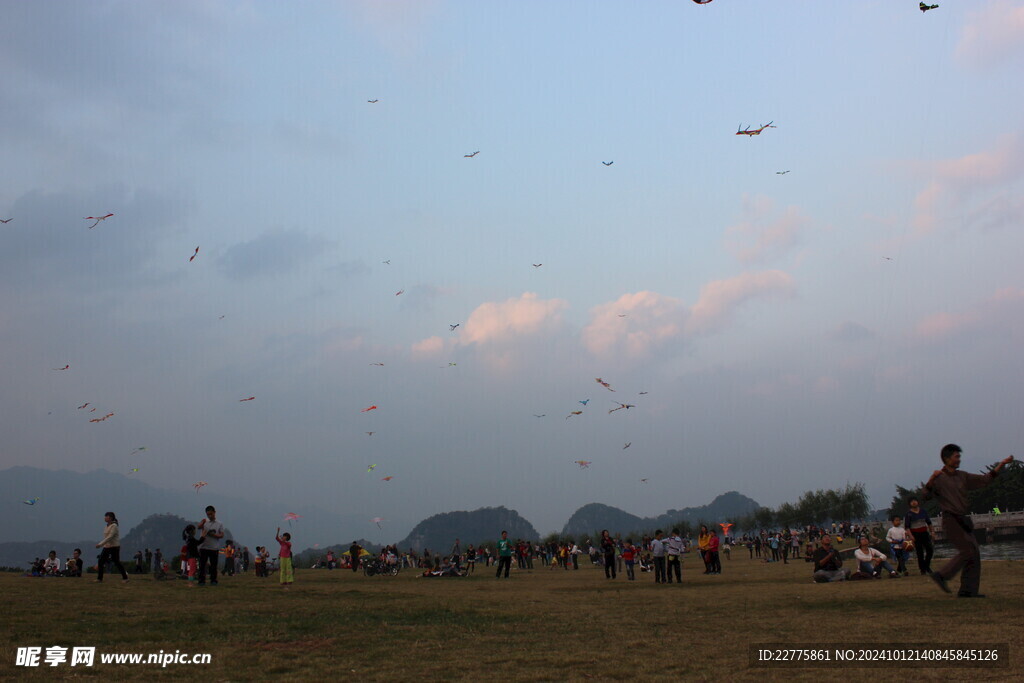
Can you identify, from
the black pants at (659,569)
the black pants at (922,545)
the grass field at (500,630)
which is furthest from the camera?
the black pants at (659,569)

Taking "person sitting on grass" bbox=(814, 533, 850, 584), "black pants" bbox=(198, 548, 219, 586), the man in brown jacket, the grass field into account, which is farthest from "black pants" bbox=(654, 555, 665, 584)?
"black pants" bbox=(198, 548, 219, 586)

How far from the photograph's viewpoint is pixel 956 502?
437 inches

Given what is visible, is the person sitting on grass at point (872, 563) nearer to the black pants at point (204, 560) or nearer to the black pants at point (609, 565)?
the black pants at point (609, 565)

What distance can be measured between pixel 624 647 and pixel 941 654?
343 centimetres

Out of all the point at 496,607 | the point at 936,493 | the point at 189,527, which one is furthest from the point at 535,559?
the point at 936,493

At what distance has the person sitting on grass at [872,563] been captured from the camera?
64.7ft

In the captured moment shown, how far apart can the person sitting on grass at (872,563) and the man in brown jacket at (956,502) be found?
8671mm

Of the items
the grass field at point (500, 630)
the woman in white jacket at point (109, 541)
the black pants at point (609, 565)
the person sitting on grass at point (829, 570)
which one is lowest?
the black pants at point (609, 565)

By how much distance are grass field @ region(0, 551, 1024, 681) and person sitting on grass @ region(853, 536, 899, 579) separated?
9.50 feet

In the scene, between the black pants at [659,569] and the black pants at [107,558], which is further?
the black pants at [659,569]

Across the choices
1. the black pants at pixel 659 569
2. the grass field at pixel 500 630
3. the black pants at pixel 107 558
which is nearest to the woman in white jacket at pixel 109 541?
the black pants at pixel 107 558

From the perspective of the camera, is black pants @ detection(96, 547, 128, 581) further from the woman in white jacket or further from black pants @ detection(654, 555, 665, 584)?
black pants @ detection(654, 555, 665, 584)

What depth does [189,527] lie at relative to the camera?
69.7 feet

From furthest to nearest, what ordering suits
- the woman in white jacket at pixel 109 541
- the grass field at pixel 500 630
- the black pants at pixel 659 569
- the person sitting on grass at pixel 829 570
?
1. the black pants at pixel 659 569
2. the person sitting on grass at pixel 829 570
3. the woman in white jacket at pixel 109 541
4. the grass field at pixel 500 630
